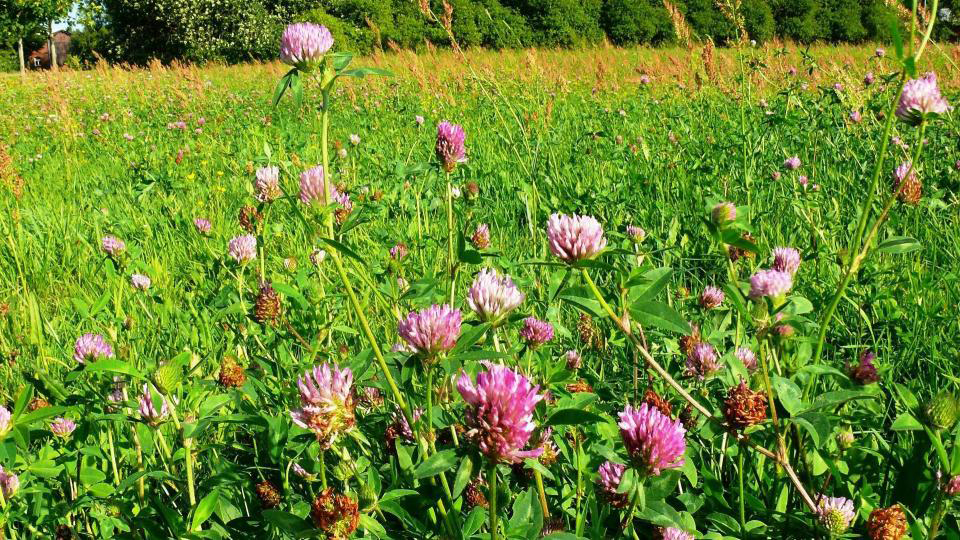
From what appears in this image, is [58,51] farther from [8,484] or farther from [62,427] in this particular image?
[8,484]

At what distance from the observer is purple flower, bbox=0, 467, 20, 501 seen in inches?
42.8

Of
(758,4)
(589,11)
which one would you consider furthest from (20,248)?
(758,4)

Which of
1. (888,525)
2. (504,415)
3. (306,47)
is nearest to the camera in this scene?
(504,415)

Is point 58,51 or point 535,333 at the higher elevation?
point 535,333

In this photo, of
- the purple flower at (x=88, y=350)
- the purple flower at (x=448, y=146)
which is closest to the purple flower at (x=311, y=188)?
the purple flower at (x=448, y=146)

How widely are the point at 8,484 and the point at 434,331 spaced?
2.70 ft

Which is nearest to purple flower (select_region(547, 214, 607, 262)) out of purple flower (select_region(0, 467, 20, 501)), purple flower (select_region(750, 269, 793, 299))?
purple flower (select_region(750, 269, 793, 299))

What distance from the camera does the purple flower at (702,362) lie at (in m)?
1.23

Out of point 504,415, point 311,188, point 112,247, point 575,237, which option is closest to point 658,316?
point 575,237

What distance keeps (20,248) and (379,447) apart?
2.23m

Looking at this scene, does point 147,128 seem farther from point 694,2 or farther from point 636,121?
point 694,2

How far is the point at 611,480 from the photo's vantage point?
1001 mm

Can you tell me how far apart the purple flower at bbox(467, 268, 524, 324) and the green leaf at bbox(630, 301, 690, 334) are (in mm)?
184

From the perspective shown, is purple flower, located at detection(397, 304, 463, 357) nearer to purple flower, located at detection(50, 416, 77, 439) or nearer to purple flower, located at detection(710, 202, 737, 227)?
purple flower, located at detection(710, 202, 737, 227)
